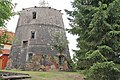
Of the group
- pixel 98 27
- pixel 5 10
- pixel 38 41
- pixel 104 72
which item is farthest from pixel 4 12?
pixel 38 41

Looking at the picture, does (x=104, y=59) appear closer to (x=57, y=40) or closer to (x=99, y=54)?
(x=99, y=54)

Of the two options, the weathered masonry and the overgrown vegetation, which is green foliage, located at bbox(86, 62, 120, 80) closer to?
the overgrown vegetation

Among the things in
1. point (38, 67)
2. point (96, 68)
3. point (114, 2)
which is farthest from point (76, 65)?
point (38, 67)

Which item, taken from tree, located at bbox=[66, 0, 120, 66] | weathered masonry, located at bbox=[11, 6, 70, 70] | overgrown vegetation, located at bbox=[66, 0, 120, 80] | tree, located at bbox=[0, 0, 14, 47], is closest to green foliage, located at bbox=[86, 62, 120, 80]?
overgrown vegetation, located at bbox=[66, 0, 120, 80]

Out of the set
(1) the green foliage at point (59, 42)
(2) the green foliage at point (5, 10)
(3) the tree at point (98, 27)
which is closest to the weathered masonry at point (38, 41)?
(1) the green foliage at point (59, 42)

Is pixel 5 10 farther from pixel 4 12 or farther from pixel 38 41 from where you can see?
pixel 38 41

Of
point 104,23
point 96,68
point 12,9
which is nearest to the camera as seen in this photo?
point 96,68

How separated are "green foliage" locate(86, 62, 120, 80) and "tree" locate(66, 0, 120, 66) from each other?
702 mm

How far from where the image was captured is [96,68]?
11039 millimetres

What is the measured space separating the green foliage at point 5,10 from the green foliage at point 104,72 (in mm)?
5337

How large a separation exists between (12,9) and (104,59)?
236 inches

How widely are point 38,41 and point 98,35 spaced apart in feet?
51.9

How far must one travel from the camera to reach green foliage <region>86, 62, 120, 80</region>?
11.0 meters

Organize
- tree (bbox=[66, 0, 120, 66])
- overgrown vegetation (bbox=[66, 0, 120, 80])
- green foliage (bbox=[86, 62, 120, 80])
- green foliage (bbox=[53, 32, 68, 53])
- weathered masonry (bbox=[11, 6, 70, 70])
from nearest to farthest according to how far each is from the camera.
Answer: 1. green foliage (bbox=[86, 62, 120, 80])
2. overgrown vegetation (bbox=[66, 0, 120, 80])
3. tree (bbox=[66, 0, 120, 66])
4. weathered masonry (bbox=[11, 6, 70, 70])
5. green foliage (bbox=[53, 32, 68, 53])
